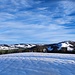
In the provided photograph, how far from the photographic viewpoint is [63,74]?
8000mm

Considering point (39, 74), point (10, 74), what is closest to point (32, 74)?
point (39, 74)

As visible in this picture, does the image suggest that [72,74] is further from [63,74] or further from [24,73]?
[24,73]

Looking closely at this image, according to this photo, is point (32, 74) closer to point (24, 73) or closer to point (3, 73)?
point (24, 73)

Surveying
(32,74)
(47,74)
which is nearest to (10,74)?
(32,74)

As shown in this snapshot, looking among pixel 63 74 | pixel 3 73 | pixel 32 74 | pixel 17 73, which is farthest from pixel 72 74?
pixel 3 73

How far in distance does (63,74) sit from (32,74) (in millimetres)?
1140

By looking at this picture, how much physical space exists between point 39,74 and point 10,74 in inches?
42.0

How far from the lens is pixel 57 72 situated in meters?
8.38

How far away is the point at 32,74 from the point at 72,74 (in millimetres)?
1462

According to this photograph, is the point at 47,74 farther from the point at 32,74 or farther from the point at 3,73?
the point at 3,73

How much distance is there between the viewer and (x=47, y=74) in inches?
314

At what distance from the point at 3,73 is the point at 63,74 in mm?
2258

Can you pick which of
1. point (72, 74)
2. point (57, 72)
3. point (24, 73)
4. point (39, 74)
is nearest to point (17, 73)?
point (24, 73)

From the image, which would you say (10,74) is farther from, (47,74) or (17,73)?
(47,74)
